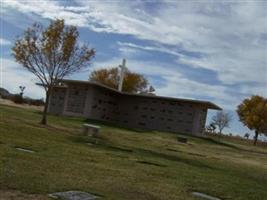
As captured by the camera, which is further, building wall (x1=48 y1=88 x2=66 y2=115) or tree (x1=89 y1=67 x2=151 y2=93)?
tree (x1=89 y1=67 x2=151 y2=93)

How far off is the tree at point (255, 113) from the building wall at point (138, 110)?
11.8 m

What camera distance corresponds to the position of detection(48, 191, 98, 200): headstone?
822 cm

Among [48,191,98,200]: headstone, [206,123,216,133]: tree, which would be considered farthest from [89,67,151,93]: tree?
[48,191,98,200]: headstone

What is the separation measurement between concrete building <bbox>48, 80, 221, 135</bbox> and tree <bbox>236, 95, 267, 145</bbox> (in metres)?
10.7

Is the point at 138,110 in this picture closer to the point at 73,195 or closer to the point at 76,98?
the point at 76,98

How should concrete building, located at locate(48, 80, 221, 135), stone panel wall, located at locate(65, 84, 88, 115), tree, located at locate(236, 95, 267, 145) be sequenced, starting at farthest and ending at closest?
1. tree, located at locate(236, 95, 267, 145)
2. concrete building, located at locate(48, 80, 221, 135)
3. stone panel wall, located at locate(65, 84, 88, 115)

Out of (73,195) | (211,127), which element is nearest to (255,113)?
(211,127)

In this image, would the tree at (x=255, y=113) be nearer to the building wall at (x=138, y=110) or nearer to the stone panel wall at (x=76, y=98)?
the building wall at (x=138, y=110)

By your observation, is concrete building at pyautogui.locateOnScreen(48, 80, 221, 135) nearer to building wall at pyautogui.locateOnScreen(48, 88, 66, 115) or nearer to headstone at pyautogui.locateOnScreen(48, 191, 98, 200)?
building wall at pyautogui.locateOnScreen(48, 88, 66, 115)

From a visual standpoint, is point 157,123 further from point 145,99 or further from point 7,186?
point 7,186

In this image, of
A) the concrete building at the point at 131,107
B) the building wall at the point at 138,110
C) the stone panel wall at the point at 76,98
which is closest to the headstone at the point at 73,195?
the stone panel wall at the point at 76,98

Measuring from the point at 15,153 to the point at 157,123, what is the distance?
46.8 meters

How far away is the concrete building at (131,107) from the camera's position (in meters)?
55.0

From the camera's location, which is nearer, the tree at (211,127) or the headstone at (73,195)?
the headstone at (73,195)
